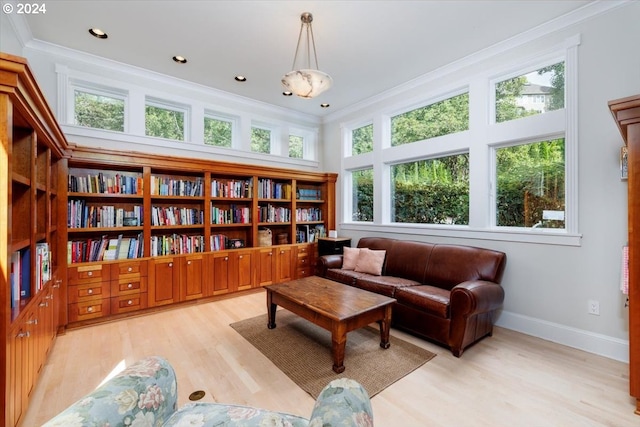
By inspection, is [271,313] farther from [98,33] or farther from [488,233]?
[98,33]

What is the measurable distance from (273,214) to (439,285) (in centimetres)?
273

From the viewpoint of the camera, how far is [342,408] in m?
0.98

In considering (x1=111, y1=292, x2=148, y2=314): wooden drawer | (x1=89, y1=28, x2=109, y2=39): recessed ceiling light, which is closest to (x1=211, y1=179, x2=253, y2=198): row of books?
(x1=111, y1=292, x2=148, y2=314): wooden drawer

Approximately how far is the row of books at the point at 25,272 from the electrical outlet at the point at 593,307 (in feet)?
14.1

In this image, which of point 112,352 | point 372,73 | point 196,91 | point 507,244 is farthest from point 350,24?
point 112,352

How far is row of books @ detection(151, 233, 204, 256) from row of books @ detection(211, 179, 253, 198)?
695 millimetres

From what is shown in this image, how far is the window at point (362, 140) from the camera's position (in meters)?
4.82

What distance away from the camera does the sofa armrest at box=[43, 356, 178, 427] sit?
0.95 meters

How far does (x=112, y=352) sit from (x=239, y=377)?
51.2 inches

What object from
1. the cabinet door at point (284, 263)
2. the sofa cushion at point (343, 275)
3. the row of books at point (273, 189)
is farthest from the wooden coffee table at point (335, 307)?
the row of books at point (273, 189)

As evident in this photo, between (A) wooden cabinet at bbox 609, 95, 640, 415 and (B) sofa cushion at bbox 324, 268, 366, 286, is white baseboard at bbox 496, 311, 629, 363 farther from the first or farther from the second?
(B) sofa cushion at bbox 324, 268, 366, 286

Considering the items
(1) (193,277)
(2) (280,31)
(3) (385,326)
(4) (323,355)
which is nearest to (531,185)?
(3) (385,326)

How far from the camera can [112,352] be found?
257cm

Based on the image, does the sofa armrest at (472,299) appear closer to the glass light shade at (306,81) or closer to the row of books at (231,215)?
the glass light shade at (306,81)
